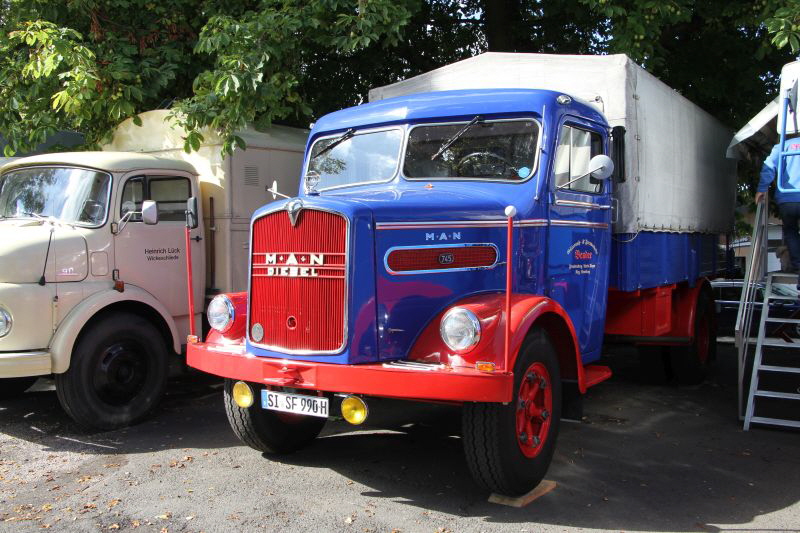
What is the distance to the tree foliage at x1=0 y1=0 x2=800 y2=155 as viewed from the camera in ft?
24.6

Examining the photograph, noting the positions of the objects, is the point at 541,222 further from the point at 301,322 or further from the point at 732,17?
the point at 732,17

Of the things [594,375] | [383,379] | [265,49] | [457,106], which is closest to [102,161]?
[265,49]

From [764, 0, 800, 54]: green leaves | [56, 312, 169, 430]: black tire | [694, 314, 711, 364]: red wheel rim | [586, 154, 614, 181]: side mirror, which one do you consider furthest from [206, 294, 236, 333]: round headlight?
[764, 0, 800, 54]: green leaves

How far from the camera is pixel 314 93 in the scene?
11.5 m

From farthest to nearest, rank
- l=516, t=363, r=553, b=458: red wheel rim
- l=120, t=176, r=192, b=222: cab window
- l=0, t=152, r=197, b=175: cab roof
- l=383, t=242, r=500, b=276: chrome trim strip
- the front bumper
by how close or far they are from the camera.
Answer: l=120, t=176, r=192, b=222: cab window
l=0, t=152, r=197, b=175: cab roof
the front bumper
l=516, t=363, r=553, b=458: red wheel rim
l=383, t=242, r=500, b=276: chrome trim strip

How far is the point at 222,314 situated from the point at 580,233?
105 inches

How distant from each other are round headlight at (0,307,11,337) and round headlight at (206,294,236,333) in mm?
1827

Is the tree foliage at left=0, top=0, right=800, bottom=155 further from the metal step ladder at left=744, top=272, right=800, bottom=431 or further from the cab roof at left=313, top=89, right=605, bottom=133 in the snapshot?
the metal step ladder at left=744, top=272, right=800, bottom=431

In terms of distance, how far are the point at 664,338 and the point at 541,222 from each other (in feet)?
8.36

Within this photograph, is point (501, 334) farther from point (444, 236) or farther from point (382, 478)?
point (382, 478)

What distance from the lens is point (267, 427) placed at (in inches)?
202

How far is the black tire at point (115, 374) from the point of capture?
5.96m

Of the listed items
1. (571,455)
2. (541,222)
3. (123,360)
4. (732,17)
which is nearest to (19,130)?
(123,360)

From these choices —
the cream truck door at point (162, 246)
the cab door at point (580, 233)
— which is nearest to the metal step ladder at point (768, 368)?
the cab door at point (580, 233)
